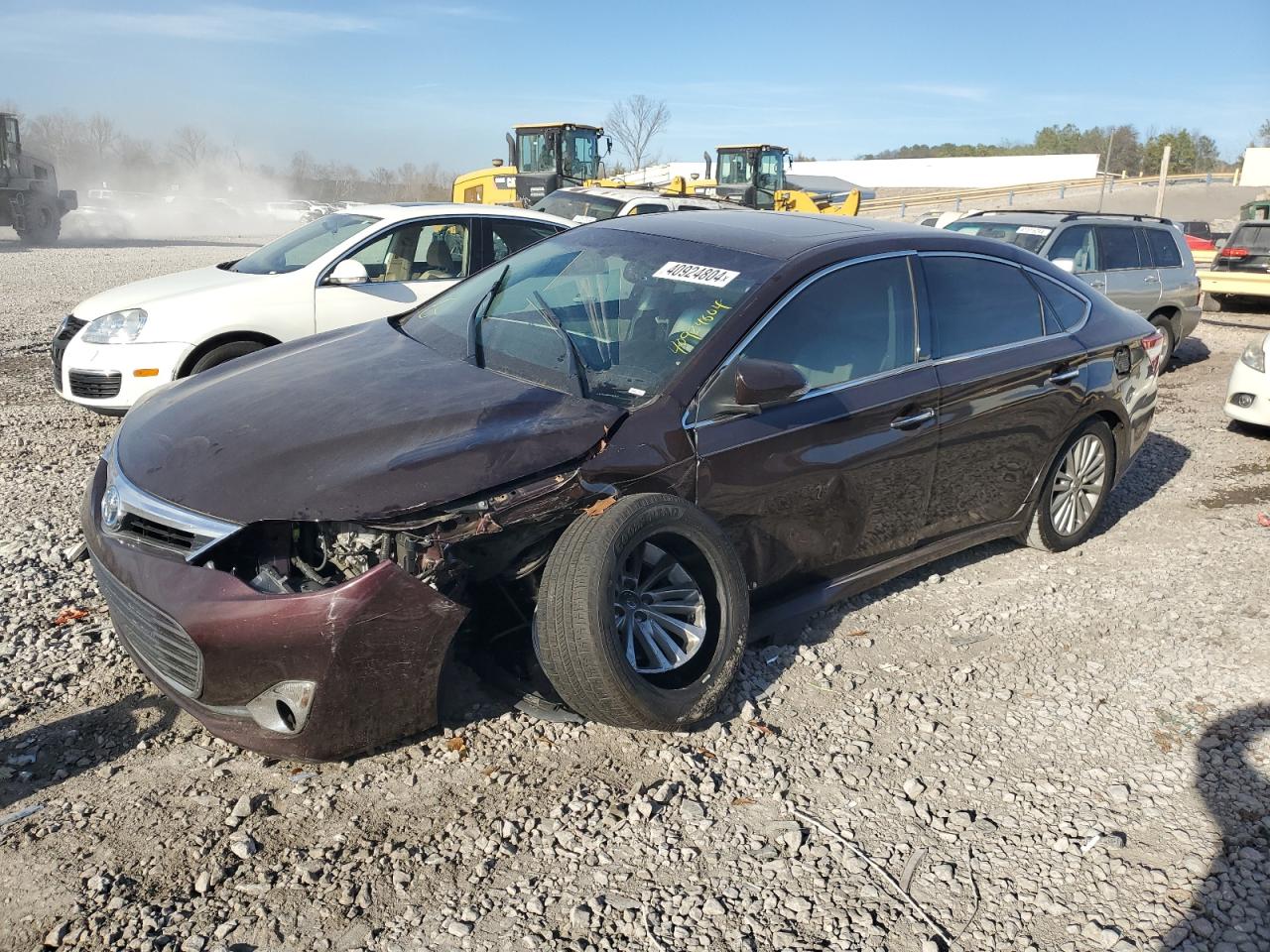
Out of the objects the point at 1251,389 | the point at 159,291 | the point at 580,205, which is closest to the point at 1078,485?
the point at 1251,389

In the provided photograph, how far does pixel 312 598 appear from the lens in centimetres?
284

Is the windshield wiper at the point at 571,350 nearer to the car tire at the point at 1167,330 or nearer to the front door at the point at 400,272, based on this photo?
the front door at the point at 400,272

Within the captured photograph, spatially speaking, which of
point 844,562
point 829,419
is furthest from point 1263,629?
point 829,419

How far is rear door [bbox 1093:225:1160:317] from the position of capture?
10617mm

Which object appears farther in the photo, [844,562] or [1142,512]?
[1142,512]

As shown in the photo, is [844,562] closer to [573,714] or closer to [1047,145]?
[573,714]

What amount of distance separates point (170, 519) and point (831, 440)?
2379mm

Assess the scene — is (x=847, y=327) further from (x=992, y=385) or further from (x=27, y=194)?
(x=27, y=194)

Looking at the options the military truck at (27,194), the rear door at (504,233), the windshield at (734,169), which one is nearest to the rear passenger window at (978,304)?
the rear door at (504,233)

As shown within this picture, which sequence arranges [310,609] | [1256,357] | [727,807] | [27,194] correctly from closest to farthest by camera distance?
[310,609]
[727,807]
[1256,357]
[27,194]

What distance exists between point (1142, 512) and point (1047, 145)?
308 feet

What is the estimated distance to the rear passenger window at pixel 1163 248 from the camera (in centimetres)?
1111

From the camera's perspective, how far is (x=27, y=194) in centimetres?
2662

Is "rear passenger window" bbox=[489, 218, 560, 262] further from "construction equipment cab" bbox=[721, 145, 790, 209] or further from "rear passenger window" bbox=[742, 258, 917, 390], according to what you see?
"construction equipment cab" bbox=[721, 145, 790, 209]
